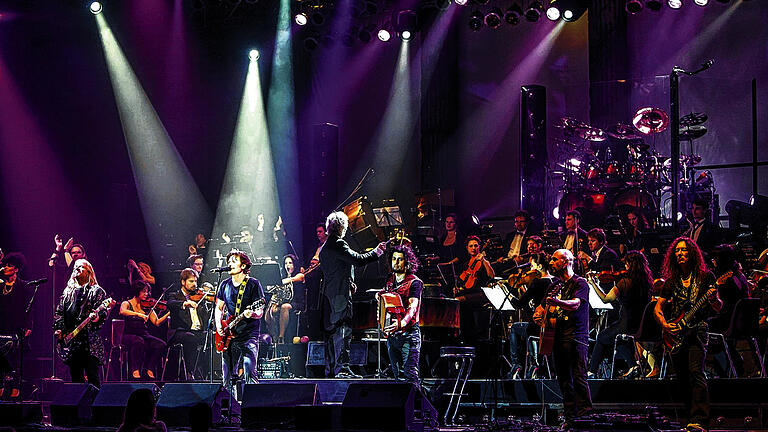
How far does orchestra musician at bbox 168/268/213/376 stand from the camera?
14.6m

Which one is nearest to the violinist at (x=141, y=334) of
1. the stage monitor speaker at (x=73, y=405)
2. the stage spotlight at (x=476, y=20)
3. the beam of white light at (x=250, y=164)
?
the stage monitor speaker at (x=73, y=405)

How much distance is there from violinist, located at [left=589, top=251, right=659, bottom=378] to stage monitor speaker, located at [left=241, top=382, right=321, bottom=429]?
12.6 ft

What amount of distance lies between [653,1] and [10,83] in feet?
36.8

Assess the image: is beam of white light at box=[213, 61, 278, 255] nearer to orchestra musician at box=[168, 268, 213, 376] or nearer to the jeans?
orchestra musician at box=[168, 268, 213, 376]

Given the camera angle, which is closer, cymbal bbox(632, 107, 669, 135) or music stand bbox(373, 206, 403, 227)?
music stand bbox(373, 206, 403, 227)

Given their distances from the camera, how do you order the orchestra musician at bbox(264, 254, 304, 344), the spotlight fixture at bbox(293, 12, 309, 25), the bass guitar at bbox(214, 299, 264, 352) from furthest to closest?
1. the spotlight fixture at bbox(293, 12, 309, 25)
2. the orchestra musician at bbox(264, 254, 304, 344)
3. the bass guitar at bbox(214, 299, 264, 352)

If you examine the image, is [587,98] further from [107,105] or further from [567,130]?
[107,105]

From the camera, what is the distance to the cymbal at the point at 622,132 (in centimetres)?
1753

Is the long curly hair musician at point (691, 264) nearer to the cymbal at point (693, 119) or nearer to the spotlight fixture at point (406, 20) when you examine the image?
the cymbal at point (693, 119)

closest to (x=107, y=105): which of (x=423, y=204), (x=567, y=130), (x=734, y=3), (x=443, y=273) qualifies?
(x=423, y=204)

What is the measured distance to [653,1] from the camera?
1538 centimetres

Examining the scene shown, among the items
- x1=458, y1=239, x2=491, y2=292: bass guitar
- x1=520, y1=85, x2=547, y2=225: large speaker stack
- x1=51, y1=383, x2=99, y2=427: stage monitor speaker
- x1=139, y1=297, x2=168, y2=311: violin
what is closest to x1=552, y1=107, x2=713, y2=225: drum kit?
x1=520, y1=85, x2=547, y2=225: large speaker stack

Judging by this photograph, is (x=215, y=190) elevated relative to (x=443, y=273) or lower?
elevated

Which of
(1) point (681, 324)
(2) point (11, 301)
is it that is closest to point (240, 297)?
(1) point (681, 324)
